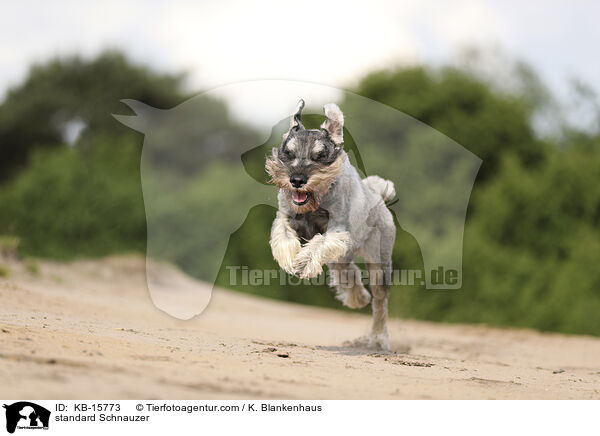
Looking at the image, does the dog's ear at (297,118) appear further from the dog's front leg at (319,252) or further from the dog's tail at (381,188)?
the dog's tail at (381,188)

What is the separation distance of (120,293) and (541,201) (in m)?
11.9

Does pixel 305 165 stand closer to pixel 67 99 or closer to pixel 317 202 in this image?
pixel 317 202

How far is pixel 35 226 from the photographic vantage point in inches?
754

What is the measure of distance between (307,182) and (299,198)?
0.21 metres

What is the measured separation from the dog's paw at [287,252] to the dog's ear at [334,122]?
3.78ft

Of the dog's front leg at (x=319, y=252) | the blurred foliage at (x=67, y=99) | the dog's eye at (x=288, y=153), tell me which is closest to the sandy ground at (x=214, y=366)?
the dog's front leg at (x=319, y=252)

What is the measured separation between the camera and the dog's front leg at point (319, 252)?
658 centimetres

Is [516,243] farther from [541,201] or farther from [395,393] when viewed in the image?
[395,393]

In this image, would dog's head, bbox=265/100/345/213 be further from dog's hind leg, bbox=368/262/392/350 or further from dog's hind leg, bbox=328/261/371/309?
dog's hind leg, bbox=368/262/392/350

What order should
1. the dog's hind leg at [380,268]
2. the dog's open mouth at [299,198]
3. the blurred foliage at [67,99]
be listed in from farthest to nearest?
the blurred foliage at [67,99]
the dog's hind leg at [380,268]
the dog's open mouth at [299,198]

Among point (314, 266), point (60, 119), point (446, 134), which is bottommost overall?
point (314, 266)

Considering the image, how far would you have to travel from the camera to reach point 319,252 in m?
6.66

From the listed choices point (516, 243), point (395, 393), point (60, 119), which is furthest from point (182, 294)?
point (60, 119)

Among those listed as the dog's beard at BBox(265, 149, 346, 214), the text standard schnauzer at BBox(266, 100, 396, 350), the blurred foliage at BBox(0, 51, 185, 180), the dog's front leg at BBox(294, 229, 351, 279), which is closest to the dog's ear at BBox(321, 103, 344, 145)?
the text standard schnauzer at BBox(266, 100, 396, 350)
